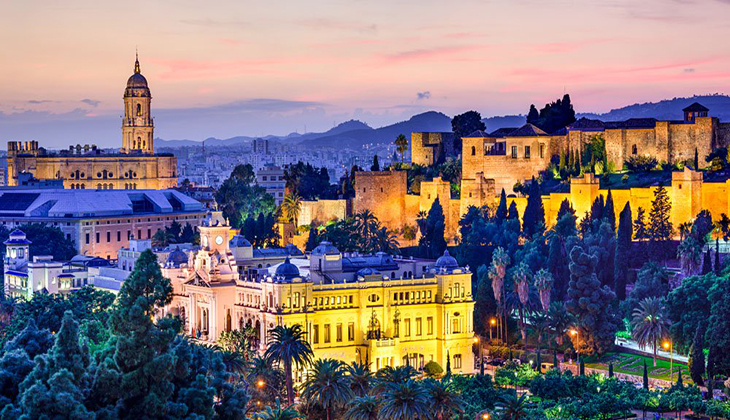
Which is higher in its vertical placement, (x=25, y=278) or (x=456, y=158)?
(x=456, y=158)

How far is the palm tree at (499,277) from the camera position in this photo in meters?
71.9

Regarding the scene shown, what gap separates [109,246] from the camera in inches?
4294

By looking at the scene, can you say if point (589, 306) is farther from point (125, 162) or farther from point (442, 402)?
→ point (125, 162)

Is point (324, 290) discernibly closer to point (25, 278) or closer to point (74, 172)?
point (25, 278)

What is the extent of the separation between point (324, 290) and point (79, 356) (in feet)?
92.0

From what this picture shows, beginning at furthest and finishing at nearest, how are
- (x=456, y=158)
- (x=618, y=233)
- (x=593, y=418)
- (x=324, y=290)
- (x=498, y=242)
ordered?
1. (x=456, y=158)
2. (x=498, y=242)
3. (x=618, y=233)
4. (x=324, y=290)
5. (x=593, y=418)

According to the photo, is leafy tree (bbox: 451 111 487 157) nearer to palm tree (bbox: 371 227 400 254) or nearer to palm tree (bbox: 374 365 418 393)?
palm tree (bbox: 371 227 400 254)

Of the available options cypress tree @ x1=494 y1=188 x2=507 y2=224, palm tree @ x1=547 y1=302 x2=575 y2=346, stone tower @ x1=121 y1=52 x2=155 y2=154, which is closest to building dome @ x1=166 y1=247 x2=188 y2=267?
palm tree @ x1=547 y1=302 x2=575 y2=346

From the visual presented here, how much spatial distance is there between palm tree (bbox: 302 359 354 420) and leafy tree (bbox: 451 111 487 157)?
184 feet

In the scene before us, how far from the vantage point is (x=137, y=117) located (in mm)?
152750

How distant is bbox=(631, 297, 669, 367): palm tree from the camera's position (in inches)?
2505

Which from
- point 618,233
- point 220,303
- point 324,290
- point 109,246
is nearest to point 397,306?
point 324,290

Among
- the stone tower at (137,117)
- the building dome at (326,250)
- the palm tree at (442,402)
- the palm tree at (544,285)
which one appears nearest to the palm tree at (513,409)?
the palm tree at (442,402)

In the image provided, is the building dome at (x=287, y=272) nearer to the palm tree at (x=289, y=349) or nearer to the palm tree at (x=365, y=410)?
the palm tree at (x=289, y=349)
